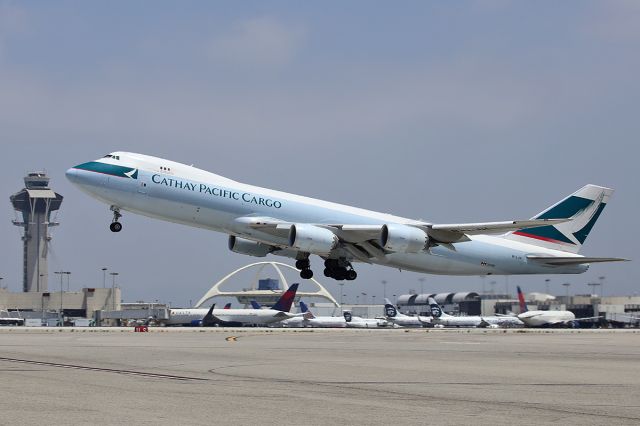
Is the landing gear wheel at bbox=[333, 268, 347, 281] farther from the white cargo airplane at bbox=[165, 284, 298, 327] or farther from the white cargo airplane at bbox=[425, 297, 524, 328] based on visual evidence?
the white cargo airplane at bbox=[425, 297, 524, 328]

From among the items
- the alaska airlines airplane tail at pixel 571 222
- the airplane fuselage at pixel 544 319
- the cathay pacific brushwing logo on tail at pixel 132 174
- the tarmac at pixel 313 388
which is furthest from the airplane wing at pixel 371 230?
the airplane fuselage at pixel 544 319

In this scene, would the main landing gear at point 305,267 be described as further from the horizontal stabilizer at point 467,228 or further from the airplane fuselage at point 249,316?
the airplane fuselage at point 249,316

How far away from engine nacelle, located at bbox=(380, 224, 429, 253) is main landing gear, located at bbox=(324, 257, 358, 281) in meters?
5.39

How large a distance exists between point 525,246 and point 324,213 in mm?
16631

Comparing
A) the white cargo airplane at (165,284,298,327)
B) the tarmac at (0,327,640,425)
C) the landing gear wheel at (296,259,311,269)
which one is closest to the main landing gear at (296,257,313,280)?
the landing gear wheel at (296,259,311,269)

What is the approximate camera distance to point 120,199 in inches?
2007

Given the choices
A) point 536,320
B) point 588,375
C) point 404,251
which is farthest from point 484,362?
point 536,320

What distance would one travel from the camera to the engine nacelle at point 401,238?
54.0 m

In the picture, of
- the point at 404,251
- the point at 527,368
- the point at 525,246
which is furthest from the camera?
the point at 525,246

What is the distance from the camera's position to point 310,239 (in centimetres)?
5297

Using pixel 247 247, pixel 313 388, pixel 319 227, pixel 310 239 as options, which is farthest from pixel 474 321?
pixel 313 388

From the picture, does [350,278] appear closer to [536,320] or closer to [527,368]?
[527,368]

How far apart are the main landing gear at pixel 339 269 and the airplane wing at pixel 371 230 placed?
1.17 meters

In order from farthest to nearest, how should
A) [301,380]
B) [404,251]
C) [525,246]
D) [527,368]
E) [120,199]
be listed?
[525,246]
[404,251]
[120,199]
[527,368]
[301,380]
